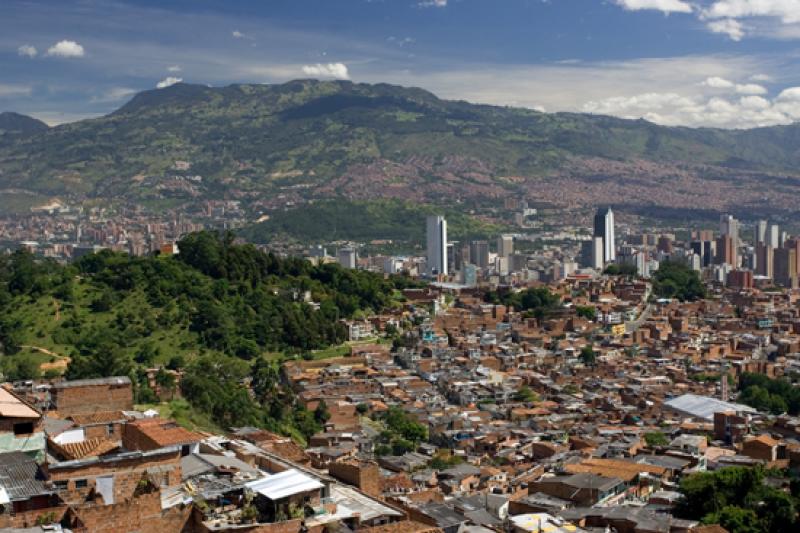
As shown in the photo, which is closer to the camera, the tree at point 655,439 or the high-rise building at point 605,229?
the tree at point 655,439

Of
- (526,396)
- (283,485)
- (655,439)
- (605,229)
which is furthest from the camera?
(605,229)

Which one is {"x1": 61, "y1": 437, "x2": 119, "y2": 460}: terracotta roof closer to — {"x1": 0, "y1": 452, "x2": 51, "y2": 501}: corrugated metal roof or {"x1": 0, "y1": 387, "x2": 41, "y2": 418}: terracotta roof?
{"x1": 0, "y1": 387, "x2": 41, "y2": 418}: terracotta roof

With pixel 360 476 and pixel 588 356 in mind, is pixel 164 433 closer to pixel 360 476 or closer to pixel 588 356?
pixel 360 476

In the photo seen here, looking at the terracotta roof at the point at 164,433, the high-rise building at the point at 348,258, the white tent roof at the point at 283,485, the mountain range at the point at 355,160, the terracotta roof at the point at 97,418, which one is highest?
the mountain range at the point at 355,160

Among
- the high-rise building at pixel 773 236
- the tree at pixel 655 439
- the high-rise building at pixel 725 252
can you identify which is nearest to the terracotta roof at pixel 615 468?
the tree at pixel 655 439

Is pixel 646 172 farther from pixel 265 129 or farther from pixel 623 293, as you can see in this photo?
pixel 623 293

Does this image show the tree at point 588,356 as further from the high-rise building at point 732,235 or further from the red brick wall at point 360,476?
the high-rise building at point 732,235


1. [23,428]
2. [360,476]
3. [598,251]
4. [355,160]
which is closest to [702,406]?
[360,476]
